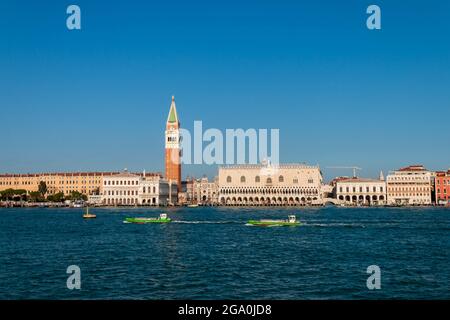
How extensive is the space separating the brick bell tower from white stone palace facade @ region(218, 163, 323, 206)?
31.7ft

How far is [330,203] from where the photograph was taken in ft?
247

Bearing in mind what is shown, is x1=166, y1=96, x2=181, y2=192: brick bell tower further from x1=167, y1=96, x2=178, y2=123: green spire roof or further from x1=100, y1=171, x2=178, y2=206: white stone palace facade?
x1=100, y1=171, x2=178, y2=206: white stone palace facade

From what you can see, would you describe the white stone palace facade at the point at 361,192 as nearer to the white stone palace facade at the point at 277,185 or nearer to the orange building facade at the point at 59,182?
the white stone palace facade at the point at 277,185

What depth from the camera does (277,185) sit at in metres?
72.7

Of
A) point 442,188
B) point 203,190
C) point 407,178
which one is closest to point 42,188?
point 203,190

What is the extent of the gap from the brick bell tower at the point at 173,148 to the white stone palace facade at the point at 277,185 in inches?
381

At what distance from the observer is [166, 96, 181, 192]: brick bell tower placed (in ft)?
257

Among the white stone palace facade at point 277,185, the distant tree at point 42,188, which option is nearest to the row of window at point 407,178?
the white stone palace facade at point 277,185

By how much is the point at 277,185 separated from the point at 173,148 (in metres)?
16.9

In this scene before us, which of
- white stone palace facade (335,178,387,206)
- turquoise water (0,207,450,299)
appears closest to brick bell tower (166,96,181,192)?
white stone palace facade (335,178,387,206)

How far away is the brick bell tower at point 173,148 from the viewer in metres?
78.4

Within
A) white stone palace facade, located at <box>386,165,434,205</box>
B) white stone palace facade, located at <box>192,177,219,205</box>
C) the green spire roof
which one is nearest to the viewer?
white stone palace facade, located at <box>386,165,434,205</box>
